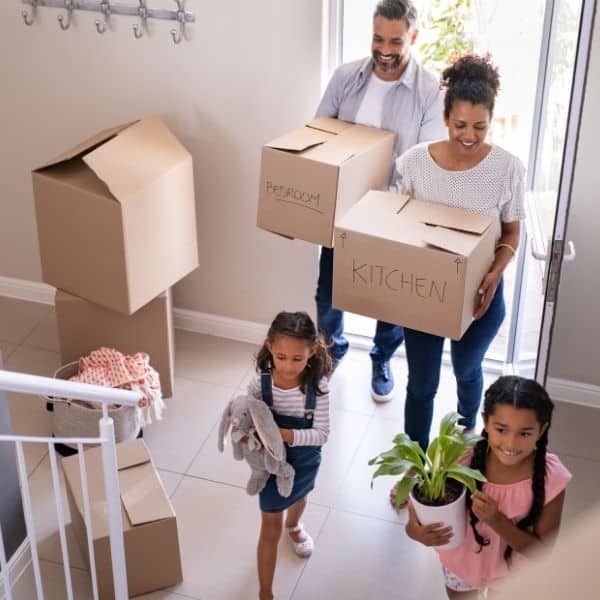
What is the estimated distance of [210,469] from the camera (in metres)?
2.84

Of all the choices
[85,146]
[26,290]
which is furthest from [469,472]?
[26,290]

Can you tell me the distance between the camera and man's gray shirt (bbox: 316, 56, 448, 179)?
8.65 feet

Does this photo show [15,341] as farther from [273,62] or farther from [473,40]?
[473,40]

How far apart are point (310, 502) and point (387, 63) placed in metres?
1.35

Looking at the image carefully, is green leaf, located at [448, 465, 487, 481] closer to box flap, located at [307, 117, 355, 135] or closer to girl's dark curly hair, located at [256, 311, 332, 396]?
girl's dark curly hair, located at [256, 311, 332, 396]

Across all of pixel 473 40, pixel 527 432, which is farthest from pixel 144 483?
pixel 473 40

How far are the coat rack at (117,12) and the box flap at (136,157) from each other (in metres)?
0.32

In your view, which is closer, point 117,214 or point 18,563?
point 18,563

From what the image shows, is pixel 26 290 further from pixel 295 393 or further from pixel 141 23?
pixel 295 393

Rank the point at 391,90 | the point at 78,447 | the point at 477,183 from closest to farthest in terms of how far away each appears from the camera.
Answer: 1. the point at 78,447
2. the point at 477,183
3. the point at 391,90

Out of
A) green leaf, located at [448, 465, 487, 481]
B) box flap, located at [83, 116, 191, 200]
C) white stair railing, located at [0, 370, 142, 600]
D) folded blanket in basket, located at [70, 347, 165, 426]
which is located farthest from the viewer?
folded blanket in basket, located at [70, 347, 165, 426]

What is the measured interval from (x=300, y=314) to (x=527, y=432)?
64 centimetres

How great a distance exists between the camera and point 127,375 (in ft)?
9.43

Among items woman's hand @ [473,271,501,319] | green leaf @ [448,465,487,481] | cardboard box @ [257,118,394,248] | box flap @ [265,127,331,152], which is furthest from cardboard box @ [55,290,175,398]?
green leaf @ [448,465,487,481]
